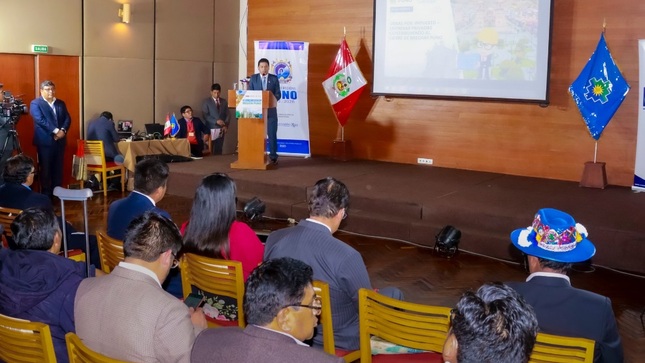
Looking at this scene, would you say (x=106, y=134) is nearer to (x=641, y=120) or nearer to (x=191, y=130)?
(x=191, y=130)

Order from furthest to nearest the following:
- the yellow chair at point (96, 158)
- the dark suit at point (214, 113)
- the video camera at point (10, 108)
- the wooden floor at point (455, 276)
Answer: the dark suit at point (214, 113), the yellow chair at point (96, 158), the video camera at point (10, 108), the wooden floor at point (455, 276)

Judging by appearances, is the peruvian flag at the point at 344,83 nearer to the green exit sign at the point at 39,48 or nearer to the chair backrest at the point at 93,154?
the chair backrest at the point at 93,154

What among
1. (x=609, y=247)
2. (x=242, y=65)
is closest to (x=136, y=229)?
(x=609, y=247)

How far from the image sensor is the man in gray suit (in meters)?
2.39

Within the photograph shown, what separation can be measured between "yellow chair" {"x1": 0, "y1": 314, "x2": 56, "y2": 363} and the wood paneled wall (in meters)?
7.71

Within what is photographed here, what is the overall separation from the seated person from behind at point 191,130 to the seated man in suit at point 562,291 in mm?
8282

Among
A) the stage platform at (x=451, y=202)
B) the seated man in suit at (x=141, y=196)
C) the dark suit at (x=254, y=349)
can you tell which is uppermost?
the seated man in suit at (x=141, y=196)

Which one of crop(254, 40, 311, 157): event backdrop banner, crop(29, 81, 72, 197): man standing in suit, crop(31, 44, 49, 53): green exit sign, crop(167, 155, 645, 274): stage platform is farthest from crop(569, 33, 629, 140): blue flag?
crop(31, 44, 49, 53): green exit sign

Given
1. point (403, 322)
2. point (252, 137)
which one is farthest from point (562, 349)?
point (252, 137)

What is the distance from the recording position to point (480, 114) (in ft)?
31.8

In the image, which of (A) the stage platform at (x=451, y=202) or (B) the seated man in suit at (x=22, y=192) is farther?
(A) the stage platform at (x=451, y=202)

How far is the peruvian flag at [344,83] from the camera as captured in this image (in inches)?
408

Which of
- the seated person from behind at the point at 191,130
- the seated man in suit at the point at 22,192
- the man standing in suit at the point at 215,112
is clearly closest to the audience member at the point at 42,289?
the seated man in suit at the point at 22,192

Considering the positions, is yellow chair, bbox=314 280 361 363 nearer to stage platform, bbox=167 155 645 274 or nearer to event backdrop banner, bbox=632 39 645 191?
stage platform, bbox=167 155 645 274
